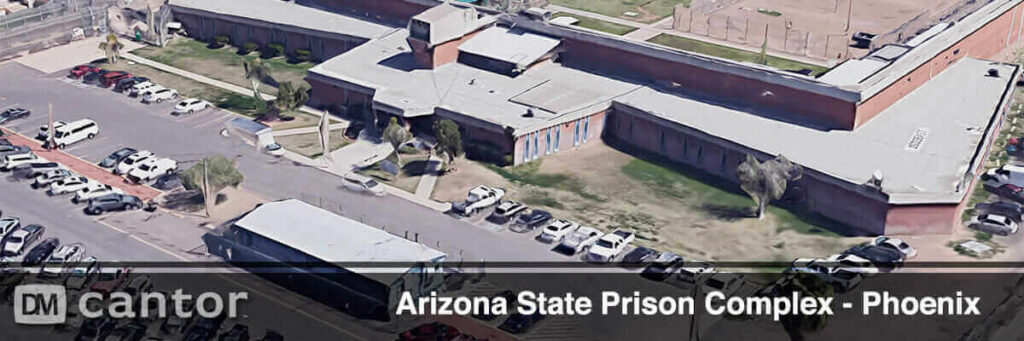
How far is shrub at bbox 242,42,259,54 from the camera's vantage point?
395 feet

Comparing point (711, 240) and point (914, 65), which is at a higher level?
point (914, 65)

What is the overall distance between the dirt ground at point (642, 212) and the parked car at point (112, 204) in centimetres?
2192

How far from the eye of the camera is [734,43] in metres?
118

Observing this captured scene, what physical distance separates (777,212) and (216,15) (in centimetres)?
6410

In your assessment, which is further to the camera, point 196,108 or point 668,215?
point 196,108

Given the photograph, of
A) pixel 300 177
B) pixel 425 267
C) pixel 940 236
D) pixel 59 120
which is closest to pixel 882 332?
pixel 940 236

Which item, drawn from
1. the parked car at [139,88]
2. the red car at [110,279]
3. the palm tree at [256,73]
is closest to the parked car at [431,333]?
the red car at [110,279]

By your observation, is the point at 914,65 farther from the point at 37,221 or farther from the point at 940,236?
the point at 37,221

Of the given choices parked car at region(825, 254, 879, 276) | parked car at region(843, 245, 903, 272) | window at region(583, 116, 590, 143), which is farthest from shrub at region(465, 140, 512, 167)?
parked car at region(843, 245, 903, 272)

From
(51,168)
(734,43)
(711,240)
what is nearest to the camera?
(711,240)

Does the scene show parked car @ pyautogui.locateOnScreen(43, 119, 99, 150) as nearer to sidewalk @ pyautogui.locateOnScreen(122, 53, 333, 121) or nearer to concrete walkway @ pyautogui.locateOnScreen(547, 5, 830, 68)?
sidewalk @ pyautogui.locateOnScreen(122, 53, 333, 121)

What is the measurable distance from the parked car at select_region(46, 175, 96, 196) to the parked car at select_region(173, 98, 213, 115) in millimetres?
16261

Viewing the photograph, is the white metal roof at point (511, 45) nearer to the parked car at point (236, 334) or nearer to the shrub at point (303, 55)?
the shrub at point (303, 55)

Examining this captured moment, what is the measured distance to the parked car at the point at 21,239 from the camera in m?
79.8
